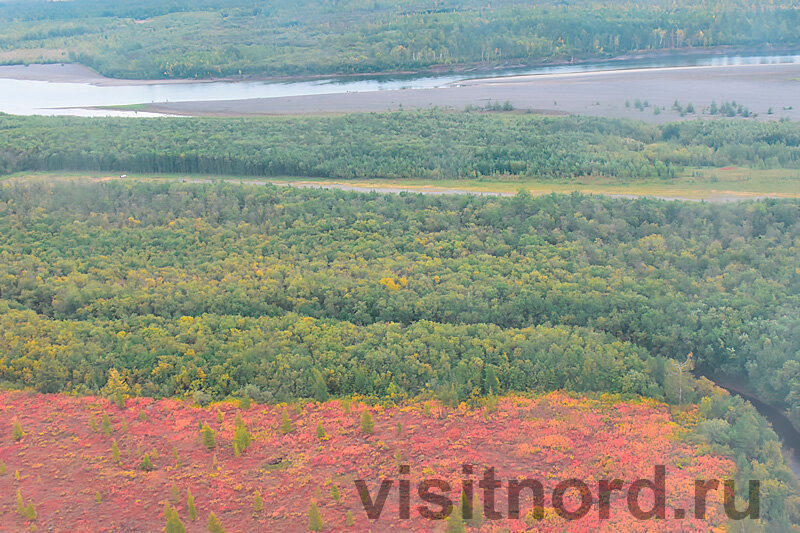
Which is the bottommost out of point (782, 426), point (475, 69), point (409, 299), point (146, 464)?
point (782, 426)

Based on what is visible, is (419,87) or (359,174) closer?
(359,174)

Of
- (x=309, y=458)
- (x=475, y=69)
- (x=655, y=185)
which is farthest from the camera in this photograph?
(x=475, y=69)

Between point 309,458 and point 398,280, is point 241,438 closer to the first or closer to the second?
point 309,458

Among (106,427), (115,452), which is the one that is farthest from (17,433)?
(115,452)

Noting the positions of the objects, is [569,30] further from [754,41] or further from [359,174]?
[359,174]

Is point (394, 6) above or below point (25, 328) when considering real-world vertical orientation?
above

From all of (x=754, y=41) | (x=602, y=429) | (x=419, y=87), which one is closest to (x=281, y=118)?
(x=419, y=87)

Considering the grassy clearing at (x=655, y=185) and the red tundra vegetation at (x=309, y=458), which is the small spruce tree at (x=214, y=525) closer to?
the red tundra vegetation at (x=309, y=458)

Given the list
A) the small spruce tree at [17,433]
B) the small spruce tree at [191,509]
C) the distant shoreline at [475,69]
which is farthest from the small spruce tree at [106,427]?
the distant shoreline at [475,69]
